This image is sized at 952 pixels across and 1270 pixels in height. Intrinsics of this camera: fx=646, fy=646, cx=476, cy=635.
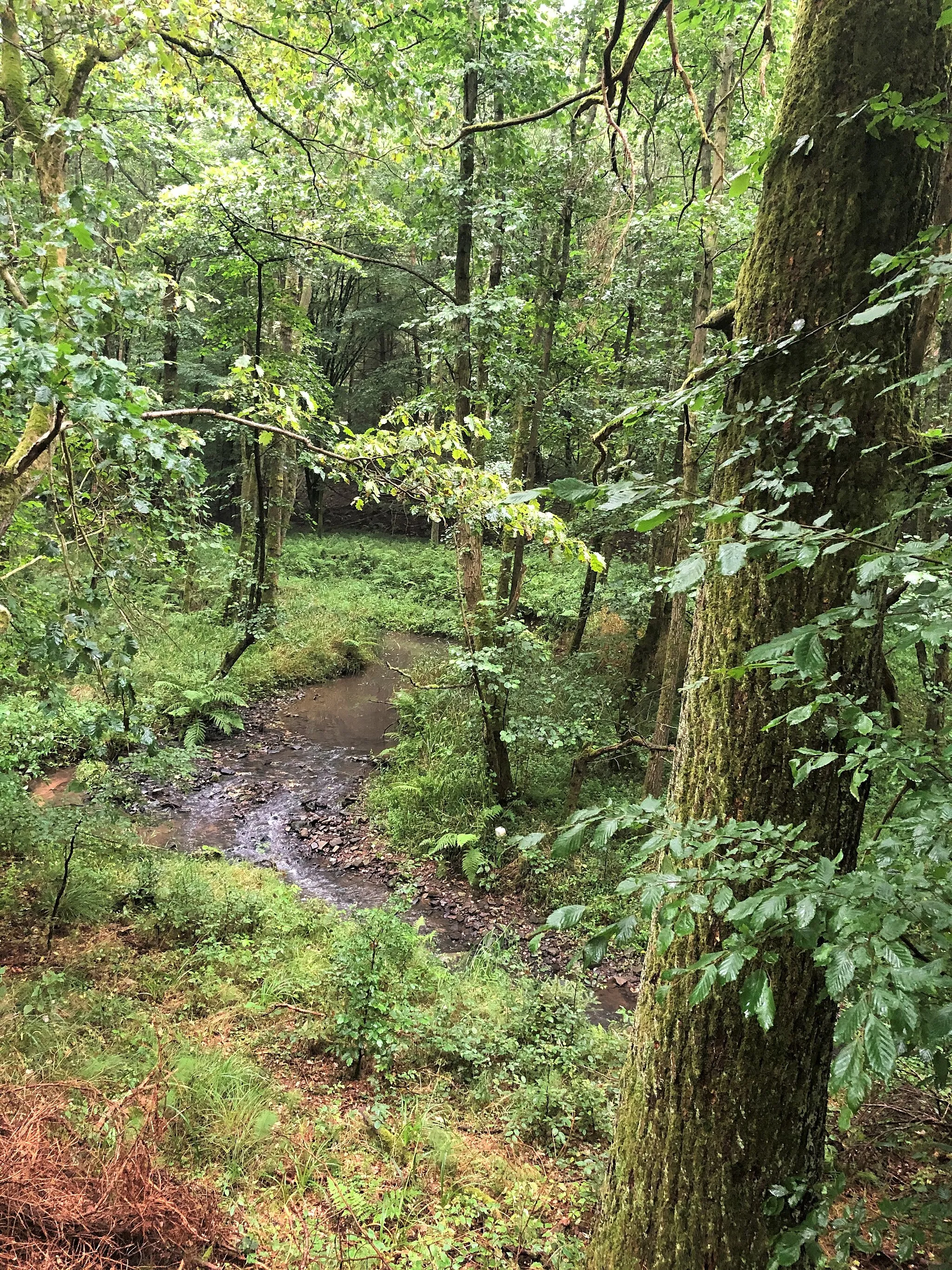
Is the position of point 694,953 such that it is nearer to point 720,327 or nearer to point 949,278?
point 949,278

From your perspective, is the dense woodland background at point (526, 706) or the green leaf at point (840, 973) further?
the dense woodland background at point (526, 706)

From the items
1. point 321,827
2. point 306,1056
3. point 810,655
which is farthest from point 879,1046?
point 321,827

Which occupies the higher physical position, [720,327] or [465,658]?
[720,327]

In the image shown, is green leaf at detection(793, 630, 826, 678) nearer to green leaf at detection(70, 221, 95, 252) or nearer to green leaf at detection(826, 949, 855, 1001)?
green leaf at detection(826, 949, 855, 1001)

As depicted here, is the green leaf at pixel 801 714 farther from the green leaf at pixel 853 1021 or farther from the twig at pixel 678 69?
the twig at pixel 678 69

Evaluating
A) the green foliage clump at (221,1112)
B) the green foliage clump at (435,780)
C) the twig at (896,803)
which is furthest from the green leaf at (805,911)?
the green foliage clump at (435,780)

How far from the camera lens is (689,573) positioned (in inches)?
50.2

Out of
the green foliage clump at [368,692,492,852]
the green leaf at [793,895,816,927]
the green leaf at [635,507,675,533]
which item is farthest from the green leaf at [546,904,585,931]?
the green foliage clump at [368,692,492,852]

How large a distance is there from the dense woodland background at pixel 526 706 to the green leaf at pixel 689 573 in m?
0.01

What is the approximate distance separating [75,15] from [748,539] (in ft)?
18.3

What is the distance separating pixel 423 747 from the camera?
1006 centimetres

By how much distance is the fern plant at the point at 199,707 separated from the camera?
1041cm

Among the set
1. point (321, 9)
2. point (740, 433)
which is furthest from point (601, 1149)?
point (321, 9)

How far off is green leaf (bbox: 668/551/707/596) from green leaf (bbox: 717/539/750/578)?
59 mm
